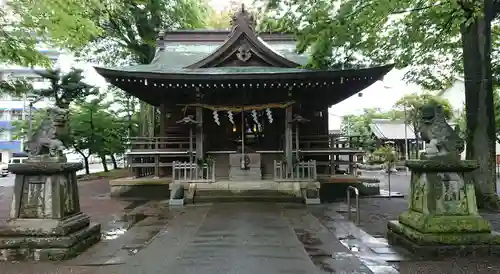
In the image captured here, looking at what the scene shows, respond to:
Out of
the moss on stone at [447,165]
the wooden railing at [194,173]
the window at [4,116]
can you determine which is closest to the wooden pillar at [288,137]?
the wooden railing at [194,173]

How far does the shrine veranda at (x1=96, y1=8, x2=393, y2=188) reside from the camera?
12.9 metres

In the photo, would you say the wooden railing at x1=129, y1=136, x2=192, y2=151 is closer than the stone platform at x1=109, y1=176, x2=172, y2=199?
No

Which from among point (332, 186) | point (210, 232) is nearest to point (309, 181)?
point (332, 186)

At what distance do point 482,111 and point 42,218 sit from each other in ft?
35.8

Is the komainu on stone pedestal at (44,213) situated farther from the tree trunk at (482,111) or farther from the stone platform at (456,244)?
the tree trunk at (482,111)

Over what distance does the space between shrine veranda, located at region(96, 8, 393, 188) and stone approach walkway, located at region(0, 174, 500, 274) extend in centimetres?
370

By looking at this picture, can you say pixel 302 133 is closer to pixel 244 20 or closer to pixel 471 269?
pixel 244 20

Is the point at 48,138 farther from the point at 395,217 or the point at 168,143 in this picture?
the point at 168,143

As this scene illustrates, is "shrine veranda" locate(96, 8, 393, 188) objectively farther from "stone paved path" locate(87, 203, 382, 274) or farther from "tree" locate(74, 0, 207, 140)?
"tree" locate(74, 0, 207, 140)

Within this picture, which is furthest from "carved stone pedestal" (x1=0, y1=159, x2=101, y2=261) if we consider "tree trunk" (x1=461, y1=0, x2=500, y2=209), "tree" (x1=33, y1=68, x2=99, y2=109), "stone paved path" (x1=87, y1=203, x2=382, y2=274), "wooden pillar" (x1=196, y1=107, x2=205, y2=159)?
"tree" (x1=33, y1=68, x2=99, y2=109)

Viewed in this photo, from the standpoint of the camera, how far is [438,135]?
5.87 m

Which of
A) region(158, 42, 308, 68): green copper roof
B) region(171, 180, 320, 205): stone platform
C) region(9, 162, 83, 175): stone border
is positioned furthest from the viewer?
region(158, 42, 308, 68): green copper roof

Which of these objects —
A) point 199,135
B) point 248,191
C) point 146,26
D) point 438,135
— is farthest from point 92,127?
point 438,135

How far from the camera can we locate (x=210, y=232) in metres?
7.46
